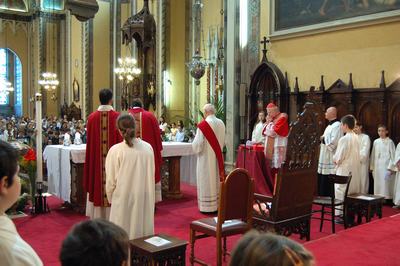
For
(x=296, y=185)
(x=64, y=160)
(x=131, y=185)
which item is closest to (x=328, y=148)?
(x=296, y=185)

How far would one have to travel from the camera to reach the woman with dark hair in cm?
153

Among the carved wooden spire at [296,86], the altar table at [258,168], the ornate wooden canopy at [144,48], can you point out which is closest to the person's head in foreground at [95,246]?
the altar table at [258,168]

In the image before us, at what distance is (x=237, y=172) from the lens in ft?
14.2

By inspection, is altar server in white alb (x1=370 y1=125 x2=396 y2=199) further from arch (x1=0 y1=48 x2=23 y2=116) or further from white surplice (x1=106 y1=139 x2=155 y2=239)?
arch (x1=0 y1=48 x2=23 y2=116)

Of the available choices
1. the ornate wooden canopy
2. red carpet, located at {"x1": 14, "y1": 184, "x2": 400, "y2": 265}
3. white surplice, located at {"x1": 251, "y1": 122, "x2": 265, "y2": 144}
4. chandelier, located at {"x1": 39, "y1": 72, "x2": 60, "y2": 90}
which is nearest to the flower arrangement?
red carpet, located at {"x1": 14, "y1": 184, "x2": 400, "y2": 265}

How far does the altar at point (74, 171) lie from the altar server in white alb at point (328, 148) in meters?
2.63

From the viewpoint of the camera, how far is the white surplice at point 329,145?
A: 853cm

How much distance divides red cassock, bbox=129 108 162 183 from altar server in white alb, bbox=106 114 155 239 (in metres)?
2.82

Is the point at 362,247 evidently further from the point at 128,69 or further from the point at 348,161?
the point at 128,69

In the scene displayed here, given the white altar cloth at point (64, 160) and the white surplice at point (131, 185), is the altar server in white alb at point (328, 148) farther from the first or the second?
the white surplice at point (131, 185)

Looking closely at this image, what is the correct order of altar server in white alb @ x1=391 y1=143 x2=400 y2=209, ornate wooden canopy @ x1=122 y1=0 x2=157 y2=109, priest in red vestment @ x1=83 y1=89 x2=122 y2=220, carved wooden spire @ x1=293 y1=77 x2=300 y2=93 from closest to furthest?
priest in red vestment @ x1=83 y1=89 x2=122 y2=220
altar server in white alb @ x1=391 y1=143 x2=400 y2=209
carved wooden spire @ x1=293 y1=77 x2=300 y2=93
ornate wooden canopy @ x1=122 y1=0 x2=157 y2=109

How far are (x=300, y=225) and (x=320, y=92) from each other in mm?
5104

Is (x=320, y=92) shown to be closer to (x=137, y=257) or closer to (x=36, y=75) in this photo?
(x=137, y=257)

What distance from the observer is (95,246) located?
1499 millimetres
